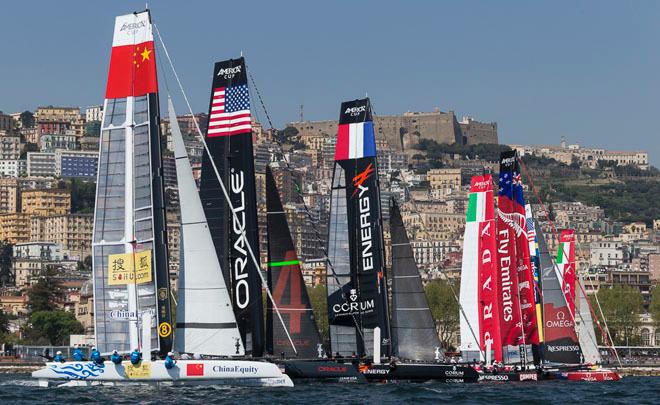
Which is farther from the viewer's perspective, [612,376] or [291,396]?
[612,376]

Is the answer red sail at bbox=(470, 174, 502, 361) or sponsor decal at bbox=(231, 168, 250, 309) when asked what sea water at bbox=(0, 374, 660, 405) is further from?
sponsor decal at bbox=(231, 168, 250, 309)

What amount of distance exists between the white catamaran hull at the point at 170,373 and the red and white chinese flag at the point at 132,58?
18.9 ft

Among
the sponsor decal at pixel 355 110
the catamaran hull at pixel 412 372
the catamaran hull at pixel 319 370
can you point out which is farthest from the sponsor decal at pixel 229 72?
the catamaran hull at pixel 412 372

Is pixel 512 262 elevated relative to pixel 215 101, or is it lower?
lower

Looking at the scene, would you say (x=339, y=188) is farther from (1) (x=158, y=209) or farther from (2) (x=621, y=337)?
(2) (x=621, y=337)

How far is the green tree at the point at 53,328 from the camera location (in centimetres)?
9956

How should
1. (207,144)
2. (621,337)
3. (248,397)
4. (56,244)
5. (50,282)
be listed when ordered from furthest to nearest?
1. (56,244)
2. (50,282)
3. (621,337)
4. (207,144)
5. (248,397)

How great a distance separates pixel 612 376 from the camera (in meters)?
46.4

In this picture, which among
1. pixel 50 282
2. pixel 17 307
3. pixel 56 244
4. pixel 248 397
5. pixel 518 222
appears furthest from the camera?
pixel 56 244

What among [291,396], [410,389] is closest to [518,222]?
[410,389]

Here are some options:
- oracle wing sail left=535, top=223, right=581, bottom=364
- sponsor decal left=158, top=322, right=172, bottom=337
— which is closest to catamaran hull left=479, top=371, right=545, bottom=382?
oracle wing sail left=535, top=223, right=581, bottom=364

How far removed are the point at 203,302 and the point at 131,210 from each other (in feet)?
8.67

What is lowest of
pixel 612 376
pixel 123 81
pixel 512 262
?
pixel 612 376

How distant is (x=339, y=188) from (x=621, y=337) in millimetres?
50311
